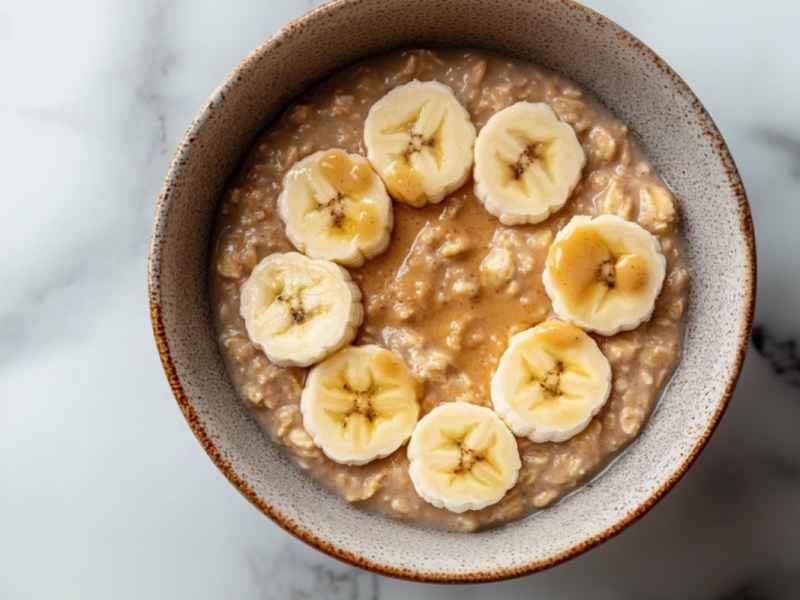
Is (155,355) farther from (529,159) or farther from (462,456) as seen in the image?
(529,159)

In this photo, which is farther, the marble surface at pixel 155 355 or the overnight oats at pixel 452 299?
the marble surface at pixel 155 355

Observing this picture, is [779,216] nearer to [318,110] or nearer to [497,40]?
[497,40]

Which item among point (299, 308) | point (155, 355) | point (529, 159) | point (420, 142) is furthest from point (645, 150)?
point (155, 355)

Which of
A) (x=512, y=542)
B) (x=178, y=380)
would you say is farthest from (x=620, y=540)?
(x=178, y=380)

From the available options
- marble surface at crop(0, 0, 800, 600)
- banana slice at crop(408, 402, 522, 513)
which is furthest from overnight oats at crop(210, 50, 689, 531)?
marble surface at crop(0, 0, 800, 600)

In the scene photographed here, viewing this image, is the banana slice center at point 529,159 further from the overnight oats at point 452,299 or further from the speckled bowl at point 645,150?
the speckled bowl at point 645,150

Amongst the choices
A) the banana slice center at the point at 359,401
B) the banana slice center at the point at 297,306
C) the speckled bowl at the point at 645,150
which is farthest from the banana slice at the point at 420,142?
the banana slice center at the point at 359,401
